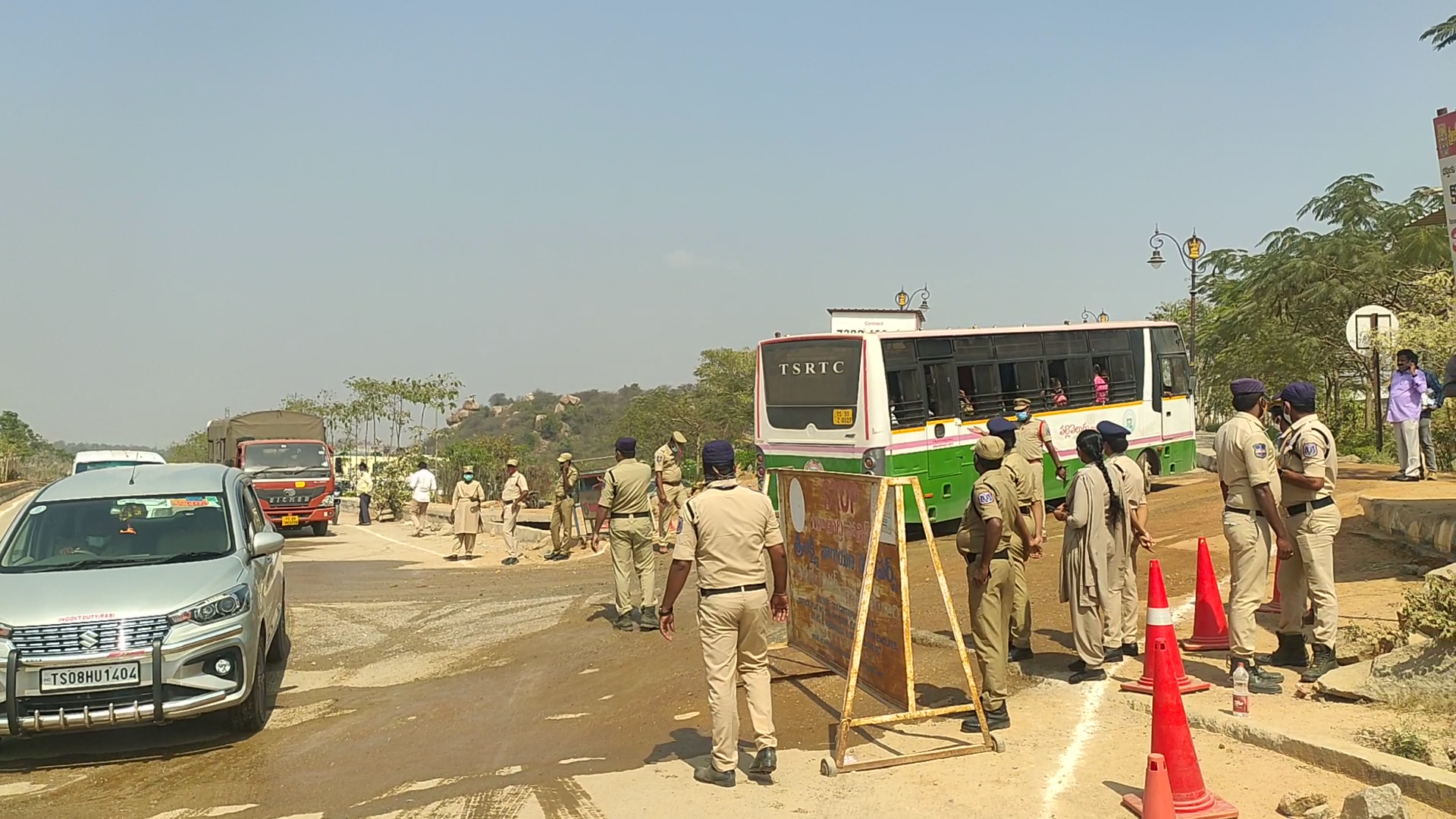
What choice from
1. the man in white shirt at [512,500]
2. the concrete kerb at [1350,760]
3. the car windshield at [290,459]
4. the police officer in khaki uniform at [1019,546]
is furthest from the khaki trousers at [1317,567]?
the car windshield at [290,459]

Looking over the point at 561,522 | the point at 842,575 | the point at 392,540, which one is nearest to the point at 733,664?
the point at 842,575

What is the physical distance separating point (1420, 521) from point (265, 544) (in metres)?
10.2

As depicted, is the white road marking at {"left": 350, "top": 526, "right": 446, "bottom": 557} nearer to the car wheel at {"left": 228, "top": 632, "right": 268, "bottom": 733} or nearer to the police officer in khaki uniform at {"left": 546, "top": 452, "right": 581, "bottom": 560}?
the police officer in khaki uniform at {"left": 546, "top": 452, "right": 581, "bottom": 560}

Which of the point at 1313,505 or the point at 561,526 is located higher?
the point at 1313,505

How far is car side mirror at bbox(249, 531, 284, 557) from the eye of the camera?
7.88 metres

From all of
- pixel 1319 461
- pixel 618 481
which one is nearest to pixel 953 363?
pixel 618 481

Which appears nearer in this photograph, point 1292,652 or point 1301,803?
point 1301,803

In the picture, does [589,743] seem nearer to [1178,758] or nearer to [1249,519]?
[1178,758]

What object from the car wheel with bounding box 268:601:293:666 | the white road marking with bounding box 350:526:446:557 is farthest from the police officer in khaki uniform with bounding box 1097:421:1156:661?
the white road marking with bounding box 350:526:446:557

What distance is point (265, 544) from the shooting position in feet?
26.0

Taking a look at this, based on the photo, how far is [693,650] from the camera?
9.73 meters

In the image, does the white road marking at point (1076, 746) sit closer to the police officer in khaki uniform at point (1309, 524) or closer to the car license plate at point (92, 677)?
the police officer in khaki uniform at point (1309, 524)

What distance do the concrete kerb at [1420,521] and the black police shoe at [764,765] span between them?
23.7 feet

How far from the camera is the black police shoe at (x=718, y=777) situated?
6012 mm
